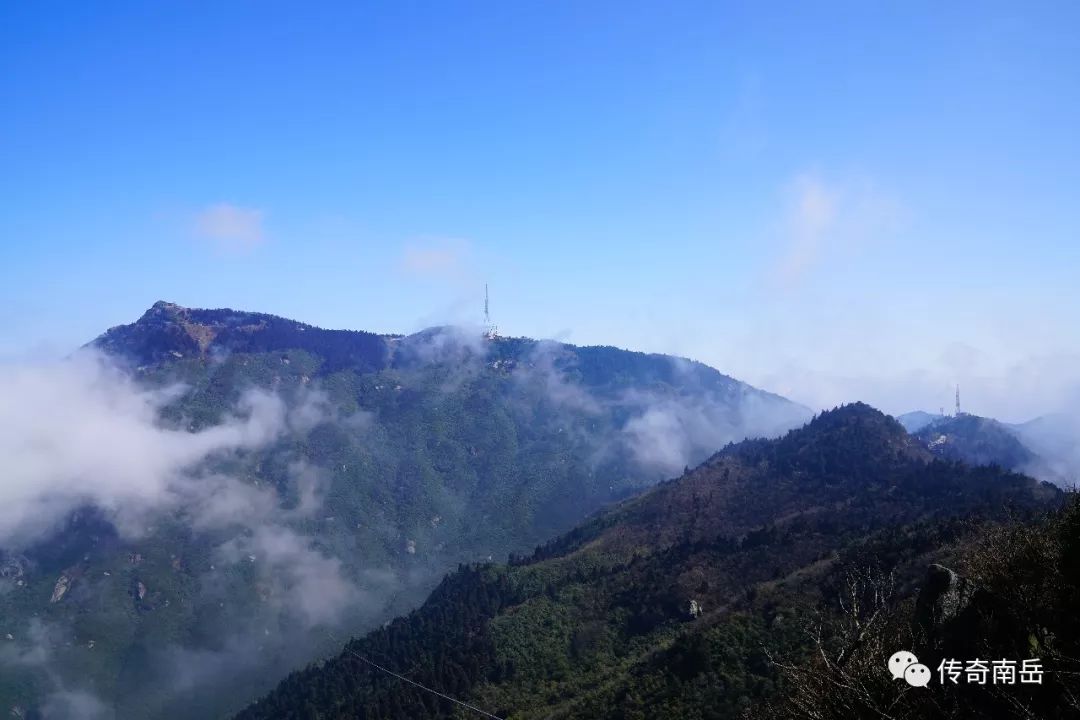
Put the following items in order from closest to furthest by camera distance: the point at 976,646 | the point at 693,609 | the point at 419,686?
the point at 976,646
the point at 693,609
the point at 419,686

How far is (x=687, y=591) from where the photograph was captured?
371ft

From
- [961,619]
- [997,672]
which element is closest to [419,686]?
[961,619]

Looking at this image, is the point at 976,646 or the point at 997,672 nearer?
the point at 997,672

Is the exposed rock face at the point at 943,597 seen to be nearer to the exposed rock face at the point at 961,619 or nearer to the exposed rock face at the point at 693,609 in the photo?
the exposed rock face at the point at 961,619

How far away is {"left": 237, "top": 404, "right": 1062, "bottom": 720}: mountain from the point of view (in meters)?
77.6

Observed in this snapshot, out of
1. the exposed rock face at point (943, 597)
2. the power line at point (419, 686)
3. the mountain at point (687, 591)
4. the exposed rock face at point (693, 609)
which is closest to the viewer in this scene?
the exposed rock face at point (943, 597)

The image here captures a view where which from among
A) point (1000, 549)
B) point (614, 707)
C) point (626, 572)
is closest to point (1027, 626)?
point (1000, 549)

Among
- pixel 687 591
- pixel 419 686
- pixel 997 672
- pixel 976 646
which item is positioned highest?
pixel 997 672

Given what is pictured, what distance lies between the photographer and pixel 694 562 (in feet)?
414

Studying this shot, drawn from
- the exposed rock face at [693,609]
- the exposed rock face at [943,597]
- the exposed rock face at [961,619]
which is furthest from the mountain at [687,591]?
the exposed rock face at [961,619]

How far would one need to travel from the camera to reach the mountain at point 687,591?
254 feet

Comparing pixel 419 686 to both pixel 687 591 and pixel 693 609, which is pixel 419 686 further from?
pixel 693 609

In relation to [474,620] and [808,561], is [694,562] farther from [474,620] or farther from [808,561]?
[474,620]

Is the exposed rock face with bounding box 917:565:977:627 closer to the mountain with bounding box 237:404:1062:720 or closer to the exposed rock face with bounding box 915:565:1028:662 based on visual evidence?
the exposed rock face with bounding box 915:565:1028:662
